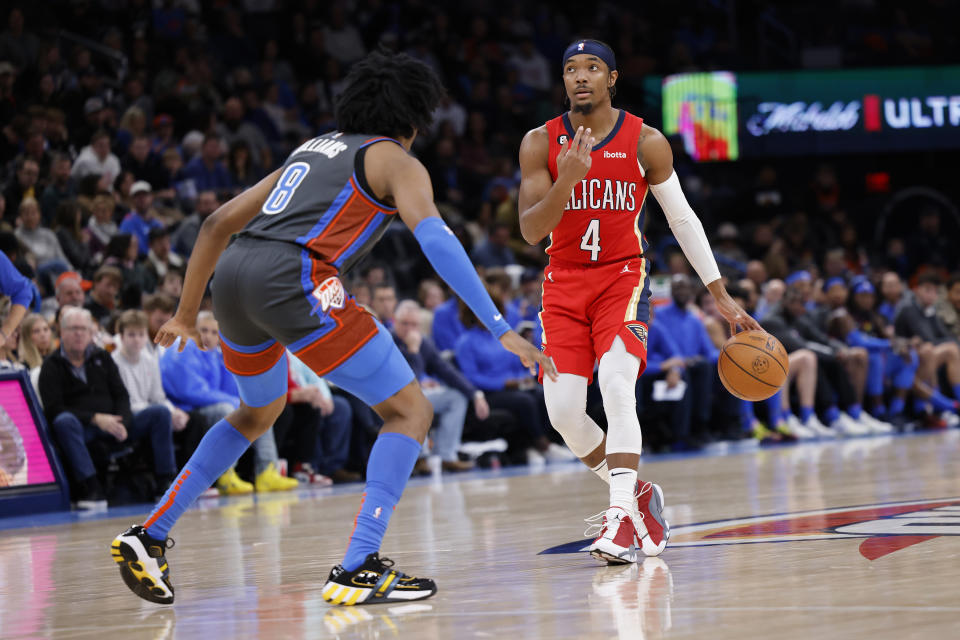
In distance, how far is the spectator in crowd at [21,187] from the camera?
1131 centimetres

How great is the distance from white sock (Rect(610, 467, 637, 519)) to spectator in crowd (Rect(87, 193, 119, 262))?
7.26 meters

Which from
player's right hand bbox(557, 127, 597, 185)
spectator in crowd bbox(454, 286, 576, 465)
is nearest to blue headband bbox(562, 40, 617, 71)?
player's right hand bbox(557, 127, 597, 185)

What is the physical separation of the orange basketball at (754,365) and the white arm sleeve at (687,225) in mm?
342

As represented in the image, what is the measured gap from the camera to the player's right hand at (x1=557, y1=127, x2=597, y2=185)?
189 inches

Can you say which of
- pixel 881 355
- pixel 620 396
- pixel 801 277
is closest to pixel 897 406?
pixel 881 355

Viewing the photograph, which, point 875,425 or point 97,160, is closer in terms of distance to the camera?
point 97,160

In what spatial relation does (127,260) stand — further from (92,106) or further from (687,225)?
(687,225)

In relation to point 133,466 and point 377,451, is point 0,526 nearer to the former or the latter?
point 133,466

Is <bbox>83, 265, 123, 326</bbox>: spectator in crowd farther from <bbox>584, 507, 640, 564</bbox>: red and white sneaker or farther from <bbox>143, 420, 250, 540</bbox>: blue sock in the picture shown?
<bbox>584, 507, 640, 564</bbox>: red and white sneaker

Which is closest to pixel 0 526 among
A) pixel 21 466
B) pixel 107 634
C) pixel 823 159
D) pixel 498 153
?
pixel 21 466

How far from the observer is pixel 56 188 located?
11.6 m

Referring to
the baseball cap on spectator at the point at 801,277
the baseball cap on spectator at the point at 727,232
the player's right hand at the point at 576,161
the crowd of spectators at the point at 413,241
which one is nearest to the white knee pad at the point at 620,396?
the player's right hand at the point at 576,161

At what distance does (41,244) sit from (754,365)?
710 centimetres

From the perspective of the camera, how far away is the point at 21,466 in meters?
8.41
